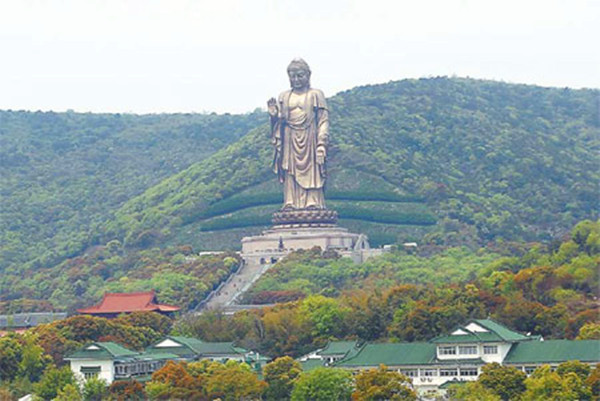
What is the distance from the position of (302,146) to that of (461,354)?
99.5 ft

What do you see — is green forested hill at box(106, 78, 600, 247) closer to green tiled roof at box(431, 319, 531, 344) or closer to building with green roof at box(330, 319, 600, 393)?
green tiled roof at box(431, 319, 531, 344)

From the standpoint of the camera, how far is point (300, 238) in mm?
85625

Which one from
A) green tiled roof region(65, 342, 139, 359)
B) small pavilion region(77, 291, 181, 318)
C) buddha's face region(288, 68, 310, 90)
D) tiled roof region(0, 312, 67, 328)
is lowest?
green tiled roof region(65, 342, 139, 359)

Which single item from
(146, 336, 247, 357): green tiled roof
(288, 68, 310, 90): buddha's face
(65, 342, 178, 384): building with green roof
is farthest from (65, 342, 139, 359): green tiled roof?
(288, 68, 310, 90): buddha's face

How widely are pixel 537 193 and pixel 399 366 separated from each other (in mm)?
51110

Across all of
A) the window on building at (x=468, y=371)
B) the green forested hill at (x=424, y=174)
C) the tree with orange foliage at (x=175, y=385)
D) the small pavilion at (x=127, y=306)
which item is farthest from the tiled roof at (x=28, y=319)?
the window on building at (x=468, y=371)

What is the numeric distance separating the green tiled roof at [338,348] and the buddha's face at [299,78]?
86.1 ft

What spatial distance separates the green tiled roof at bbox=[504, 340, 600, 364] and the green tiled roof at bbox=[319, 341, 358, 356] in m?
6.00

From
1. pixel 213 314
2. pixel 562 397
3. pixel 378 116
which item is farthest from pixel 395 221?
pixel 562 397

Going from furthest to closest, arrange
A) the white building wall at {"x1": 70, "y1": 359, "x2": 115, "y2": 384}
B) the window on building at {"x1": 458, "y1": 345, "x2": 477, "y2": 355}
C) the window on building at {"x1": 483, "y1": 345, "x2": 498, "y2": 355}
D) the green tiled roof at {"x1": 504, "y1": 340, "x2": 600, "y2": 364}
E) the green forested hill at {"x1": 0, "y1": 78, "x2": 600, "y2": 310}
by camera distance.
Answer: the green forested hill at {"x1": 0, "y1": 78, "x2": 600, "y2": 310} → the white building wall at {"x1": 70, "y1": 359, "x2": 115, "y2": 384} → the window on building at {"x1": 458, "y1": 345, "x2": 477, "y2": 355} → the window on building at {"x1": 483, "y1": 345, "x2": 498, "y2": 355} → the green tiled roof at {"x1": 504, "y1": 340, "x2": 600, "y2": 364}

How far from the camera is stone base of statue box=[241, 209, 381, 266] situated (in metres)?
85.1

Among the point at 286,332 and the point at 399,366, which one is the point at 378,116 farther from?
the point at 399,366

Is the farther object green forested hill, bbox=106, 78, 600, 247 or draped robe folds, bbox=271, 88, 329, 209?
green forested hill, bbox=106, 78, 600, 247

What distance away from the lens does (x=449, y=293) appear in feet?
208
